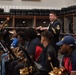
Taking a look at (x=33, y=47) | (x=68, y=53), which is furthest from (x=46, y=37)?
(x=68, y=53)

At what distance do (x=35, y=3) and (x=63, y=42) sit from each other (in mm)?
6763

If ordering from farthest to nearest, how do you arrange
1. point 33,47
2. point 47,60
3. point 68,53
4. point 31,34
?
point 31,34 → point 33,47 → point 47,60 → point 68,53

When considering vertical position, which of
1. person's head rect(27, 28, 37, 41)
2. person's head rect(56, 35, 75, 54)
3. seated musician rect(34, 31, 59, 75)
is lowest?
seated musician rect(34, 31, 59, 75)

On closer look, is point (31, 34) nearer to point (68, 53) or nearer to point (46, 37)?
point (46, 37)

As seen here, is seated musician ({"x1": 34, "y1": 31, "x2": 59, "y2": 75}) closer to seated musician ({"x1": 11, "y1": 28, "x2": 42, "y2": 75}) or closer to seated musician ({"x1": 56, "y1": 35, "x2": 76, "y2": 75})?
seated musician ({"x1": 56, "y1": 35, "x2": 76, "y2": 75})

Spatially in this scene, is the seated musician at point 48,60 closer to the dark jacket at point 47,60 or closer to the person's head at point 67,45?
the dark jacket at point 47,60

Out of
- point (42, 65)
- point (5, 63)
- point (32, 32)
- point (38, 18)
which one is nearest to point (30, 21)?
point (38, 18)

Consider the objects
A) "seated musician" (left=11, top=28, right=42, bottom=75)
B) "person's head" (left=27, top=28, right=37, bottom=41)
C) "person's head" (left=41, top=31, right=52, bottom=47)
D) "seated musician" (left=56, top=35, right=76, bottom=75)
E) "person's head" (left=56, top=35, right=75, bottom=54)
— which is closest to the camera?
"seated musician" (left=56, top=35, right=76, bottom=75)

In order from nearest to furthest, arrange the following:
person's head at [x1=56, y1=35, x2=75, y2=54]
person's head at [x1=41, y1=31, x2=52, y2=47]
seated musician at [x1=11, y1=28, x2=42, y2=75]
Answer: person's head at [x1=56, y1=35, x2=75, y2=54]
person's head at [x1=41, y1=31, x2=52, y2=47]
seated musician at [x1=11, y1=28, x2=42, y2=75]

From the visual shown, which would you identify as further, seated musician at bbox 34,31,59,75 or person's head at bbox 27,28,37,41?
person's head at bbox 27,28,37,41

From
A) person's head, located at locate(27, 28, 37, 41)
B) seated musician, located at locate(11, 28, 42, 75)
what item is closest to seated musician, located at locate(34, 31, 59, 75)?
seated musician, located at locate(11, 28, 42, 75)

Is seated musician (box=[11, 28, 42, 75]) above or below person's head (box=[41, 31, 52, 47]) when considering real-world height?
below

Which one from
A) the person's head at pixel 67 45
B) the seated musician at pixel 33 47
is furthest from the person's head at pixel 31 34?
the person's head at pixel 67 45

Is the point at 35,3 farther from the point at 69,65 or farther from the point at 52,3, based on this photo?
the point at 69,65
